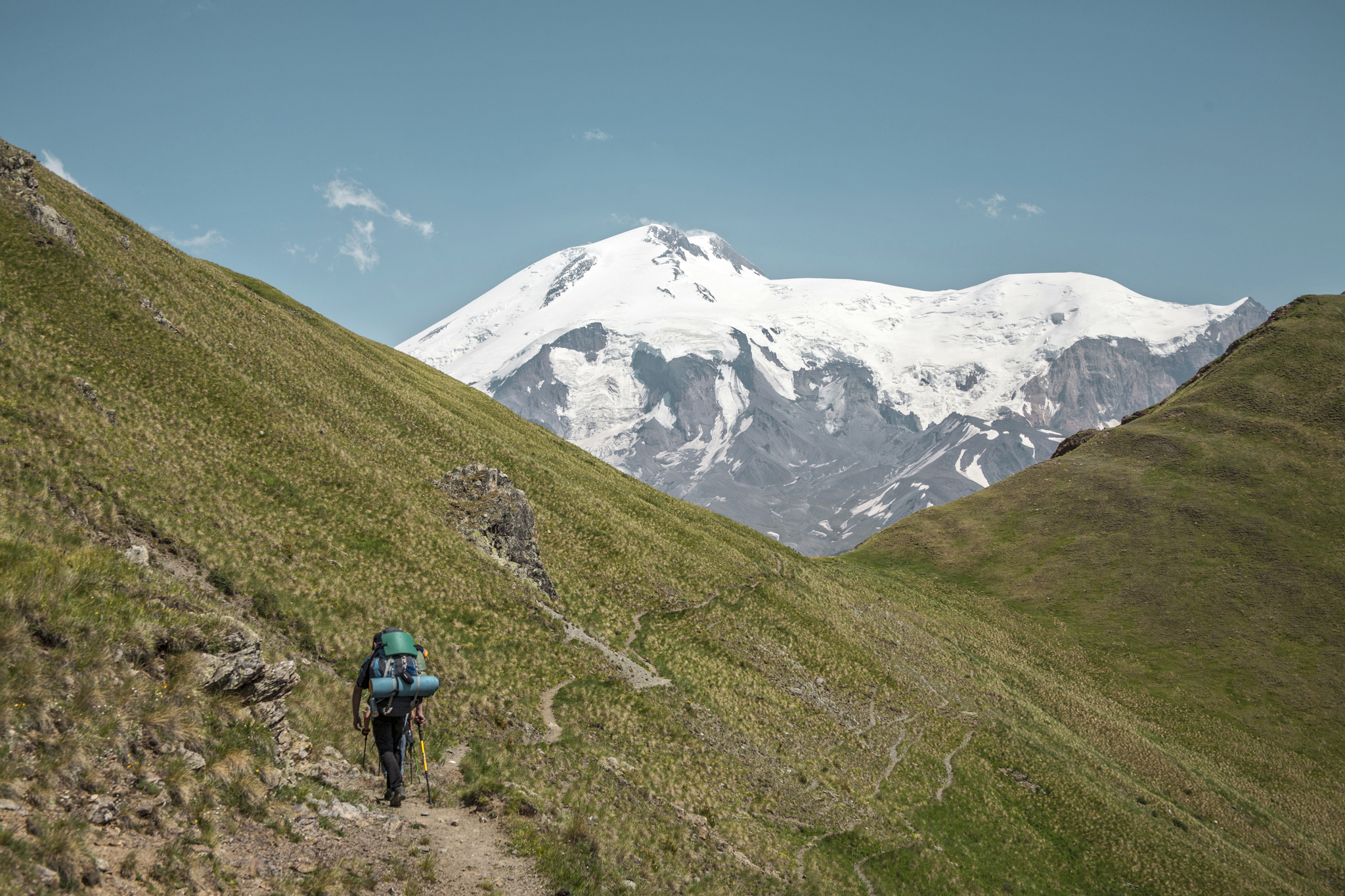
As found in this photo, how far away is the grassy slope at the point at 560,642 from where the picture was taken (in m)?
17.0

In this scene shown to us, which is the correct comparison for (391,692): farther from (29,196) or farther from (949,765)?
(29,196)

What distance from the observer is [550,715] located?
2373cm

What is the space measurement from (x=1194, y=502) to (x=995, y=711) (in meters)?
64.9

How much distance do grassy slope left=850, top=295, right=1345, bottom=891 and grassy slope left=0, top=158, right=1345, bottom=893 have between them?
322 cm

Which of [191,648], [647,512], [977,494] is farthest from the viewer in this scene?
[977,494]

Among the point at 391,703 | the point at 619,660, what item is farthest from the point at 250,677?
the point at 619,660

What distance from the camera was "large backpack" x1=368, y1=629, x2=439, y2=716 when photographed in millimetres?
12508

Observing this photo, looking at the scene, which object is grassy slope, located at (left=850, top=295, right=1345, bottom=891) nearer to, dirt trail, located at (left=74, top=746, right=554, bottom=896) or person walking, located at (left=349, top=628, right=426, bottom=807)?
dirt trail, located at (left=74, top=746, right=554, bottom=896)

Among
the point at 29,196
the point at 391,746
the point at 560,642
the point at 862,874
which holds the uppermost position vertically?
the point at 29,196

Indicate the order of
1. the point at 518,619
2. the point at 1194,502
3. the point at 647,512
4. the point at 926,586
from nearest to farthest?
the point at 518,619 → the point at 647,512 → the point at 926,586 → the point at 1194,502

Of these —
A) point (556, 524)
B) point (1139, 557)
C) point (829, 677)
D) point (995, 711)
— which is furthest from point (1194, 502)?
point (556, 524)

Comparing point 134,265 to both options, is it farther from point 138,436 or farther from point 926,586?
point 926,586

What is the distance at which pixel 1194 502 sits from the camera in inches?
3553

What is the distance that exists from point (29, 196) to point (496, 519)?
3066 cm
